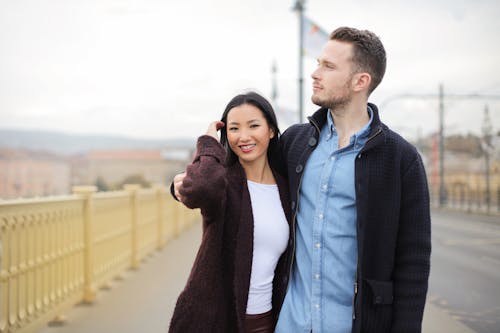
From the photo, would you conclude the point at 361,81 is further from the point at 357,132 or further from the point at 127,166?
the point at 127,166

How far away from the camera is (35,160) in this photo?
13112cm

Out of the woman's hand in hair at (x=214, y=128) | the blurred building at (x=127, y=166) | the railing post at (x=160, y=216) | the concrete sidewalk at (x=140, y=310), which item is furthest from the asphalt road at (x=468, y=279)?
the blurred building at (x=127, y=166)

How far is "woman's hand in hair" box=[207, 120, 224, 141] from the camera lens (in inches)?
106

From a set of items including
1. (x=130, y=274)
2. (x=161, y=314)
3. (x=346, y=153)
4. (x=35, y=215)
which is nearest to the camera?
(x=346, y=153)

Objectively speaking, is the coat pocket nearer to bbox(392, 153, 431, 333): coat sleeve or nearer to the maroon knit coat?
bbox(392, 153, 431, 333): coat sleeve

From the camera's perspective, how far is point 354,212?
7.87ft

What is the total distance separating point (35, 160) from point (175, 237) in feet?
414

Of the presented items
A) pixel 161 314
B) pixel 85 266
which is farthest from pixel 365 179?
pixel 85 266

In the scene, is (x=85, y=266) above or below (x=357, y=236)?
below

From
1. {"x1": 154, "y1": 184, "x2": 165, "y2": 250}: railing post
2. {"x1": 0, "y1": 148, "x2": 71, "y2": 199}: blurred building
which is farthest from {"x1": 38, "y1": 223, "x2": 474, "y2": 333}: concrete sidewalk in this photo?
{"x1": 0, "y1": 148, "x2": 71, "y2": 199}: blurred building

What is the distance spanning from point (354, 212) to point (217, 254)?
0.65 metres

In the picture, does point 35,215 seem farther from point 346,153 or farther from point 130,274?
point 130,274

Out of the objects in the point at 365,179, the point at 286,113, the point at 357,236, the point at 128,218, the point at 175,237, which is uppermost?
the point at 286,113

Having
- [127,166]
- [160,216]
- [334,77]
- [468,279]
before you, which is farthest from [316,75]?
[127,166]
